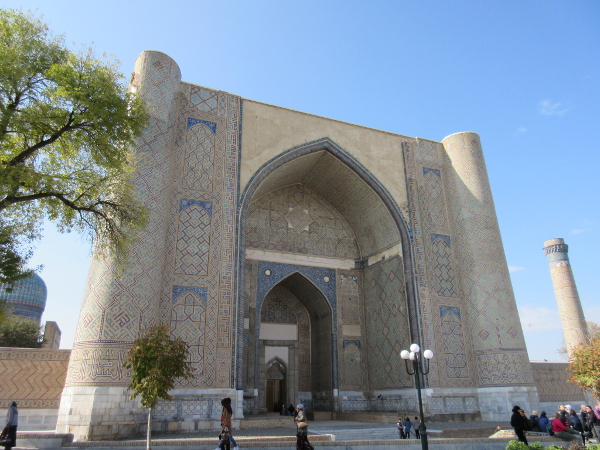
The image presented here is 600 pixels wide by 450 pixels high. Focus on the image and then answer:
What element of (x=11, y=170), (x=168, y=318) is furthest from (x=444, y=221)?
(x=11, y=170)

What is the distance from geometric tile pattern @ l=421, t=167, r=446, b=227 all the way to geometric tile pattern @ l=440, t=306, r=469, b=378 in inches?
73.6

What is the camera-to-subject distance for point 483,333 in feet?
28.7

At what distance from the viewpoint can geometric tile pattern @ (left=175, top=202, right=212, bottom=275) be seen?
Answer: 750 cm

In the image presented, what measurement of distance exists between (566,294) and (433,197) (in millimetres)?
7202

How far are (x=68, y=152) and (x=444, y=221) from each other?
23.8 ft

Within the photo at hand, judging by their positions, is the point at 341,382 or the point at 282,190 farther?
the point at 282,190

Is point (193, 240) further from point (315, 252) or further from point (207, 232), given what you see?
point (315, 252)

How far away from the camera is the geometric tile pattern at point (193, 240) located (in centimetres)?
750

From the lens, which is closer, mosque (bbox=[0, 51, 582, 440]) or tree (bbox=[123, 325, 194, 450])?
tree (bbox=[123, 325, 194, 450])

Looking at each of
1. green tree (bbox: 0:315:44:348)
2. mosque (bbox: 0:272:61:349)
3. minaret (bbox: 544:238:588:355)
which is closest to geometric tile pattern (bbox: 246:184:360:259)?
minaret (bbox: 544:238:588:355)

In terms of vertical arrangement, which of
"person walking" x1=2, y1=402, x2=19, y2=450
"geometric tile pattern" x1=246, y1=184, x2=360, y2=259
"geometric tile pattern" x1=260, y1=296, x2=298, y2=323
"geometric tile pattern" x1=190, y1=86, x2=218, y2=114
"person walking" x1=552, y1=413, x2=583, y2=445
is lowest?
"person walking" x1=552, y1=413, x2=583, y2=445

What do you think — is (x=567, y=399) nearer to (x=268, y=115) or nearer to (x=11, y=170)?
(x=268, y=115)

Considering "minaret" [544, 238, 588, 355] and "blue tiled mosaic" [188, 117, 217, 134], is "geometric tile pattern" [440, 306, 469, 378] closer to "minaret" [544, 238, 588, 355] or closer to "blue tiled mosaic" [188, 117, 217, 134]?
"blue tiled mosaic" [188, 117, 217, 134]

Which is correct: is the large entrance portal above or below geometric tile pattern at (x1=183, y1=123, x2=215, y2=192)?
below
